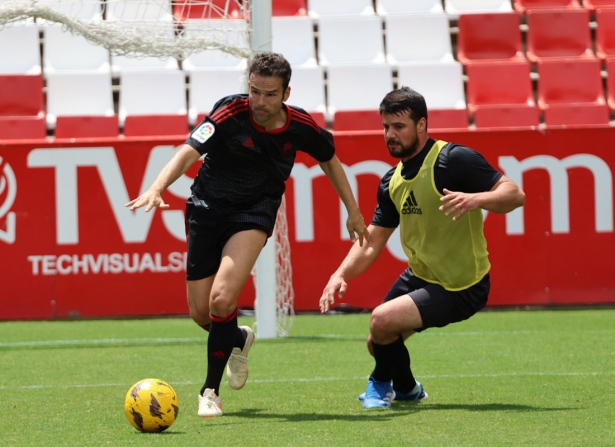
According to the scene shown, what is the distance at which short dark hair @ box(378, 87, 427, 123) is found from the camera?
17.4ft

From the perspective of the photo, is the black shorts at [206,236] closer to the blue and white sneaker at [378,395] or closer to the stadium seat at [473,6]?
the blue and white sneaker at [378,395]

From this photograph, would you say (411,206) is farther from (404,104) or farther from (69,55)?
(69,55)

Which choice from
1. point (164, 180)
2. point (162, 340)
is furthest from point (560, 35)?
point (164, 180)

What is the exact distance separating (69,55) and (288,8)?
302 centimetres

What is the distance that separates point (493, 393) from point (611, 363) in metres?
1.54

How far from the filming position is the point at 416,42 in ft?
44.0

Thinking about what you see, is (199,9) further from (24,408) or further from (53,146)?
(24,408)

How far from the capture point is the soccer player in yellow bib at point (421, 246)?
534 cm

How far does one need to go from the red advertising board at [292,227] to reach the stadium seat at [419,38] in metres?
3.01

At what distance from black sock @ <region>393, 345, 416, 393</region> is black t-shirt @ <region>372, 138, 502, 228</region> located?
874 millimetres

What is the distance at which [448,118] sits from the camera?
11.6 meters

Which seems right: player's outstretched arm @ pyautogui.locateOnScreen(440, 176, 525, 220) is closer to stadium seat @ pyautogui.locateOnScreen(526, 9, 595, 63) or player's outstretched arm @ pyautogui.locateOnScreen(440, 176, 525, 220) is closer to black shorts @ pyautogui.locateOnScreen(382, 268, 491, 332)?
black shorts @ pyautogui.locateOnScreen(382, 268, 491, 332)

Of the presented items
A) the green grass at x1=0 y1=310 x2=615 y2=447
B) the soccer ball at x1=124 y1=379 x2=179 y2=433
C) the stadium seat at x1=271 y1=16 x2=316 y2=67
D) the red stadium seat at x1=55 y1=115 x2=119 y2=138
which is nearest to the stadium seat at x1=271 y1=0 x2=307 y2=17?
the stadium seat at x1=271 y1=16 x2=316 y2=67

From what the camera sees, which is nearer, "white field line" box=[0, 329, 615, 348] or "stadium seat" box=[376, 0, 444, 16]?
"white field line" box=[0, 329, 615, 348]
